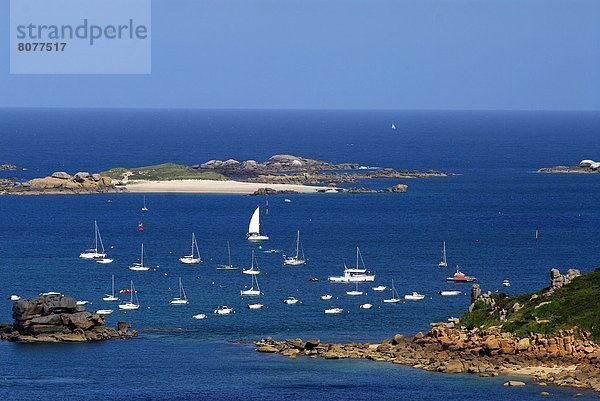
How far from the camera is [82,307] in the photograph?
101250 millimetres

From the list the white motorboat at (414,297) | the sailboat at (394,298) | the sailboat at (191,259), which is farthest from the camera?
the sailboat at (191,259)

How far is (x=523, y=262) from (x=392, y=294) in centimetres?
2323

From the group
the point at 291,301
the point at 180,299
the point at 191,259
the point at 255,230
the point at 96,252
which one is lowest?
the point at 291,301

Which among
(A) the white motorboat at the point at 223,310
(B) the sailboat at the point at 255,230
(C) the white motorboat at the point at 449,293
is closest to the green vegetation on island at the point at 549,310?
(C) the white motorboat at the point at 449,293

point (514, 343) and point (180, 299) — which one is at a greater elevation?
point (514, 343)

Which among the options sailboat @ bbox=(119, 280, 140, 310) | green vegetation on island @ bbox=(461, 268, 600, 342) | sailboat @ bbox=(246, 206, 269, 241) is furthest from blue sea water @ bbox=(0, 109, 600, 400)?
green vegetation on island @ bbox=(461, 268, 600, 342)

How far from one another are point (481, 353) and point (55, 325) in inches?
1199

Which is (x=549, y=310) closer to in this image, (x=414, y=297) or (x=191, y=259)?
(x=414, y=297)

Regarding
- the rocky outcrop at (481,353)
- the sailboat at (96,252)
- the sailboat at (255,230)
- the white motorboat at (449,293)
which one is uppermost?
the sailboat at (255,230)

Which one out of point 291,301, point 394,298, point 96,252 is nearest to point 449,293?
point 394,298

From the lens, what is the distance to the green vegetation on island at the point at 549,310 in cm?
8656

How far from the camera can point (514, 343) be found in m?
86.6

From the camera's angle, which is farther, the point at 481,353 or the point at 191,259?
the point at 191,259

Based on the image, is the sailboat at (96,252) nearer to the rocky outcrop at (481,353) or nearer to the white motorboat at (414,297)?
the white motorboat at (414,297)
